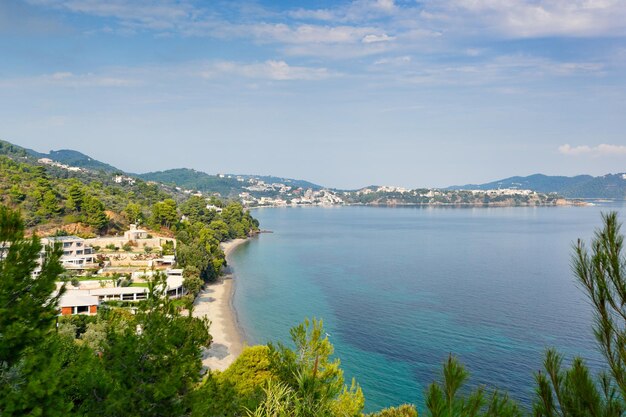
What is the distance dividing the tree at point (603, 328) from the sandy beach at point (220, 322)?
17554 millimetres

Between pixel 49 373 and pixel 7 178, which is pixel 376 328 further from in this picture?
pixel 7 178

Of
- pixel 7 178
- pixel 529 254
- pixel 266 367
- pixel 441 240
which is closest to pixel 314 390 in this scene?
pixel 266 367

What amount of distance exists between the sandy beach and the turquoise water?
850 millimetres

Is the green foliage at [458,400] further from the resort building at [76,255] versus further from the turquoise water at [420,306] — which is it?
the resort building at [76,255]

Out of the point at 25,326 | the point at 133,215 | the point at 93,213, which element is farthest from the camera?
the point at 133,215

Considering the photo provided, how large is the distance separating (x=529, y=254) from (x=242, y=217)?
3998cm

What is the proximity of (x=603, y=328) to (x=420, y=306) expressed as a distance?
28413mm

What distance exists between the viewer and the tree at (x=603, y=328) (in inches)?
137

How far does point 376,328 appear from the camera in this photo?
26.6 meters

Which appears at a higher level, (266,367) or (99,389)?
(99,389)

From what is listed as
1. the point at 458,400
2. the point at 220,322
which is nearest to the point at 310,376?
the point at 458,400

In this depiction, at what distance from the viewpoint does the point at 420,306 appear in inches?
1222

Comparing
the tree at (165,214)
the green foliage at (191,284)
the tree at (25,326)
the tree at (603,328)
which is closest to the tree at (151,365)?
the tree at (25,326)

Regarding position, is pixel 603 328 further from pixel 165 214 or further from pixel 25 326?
pixel 165 214
